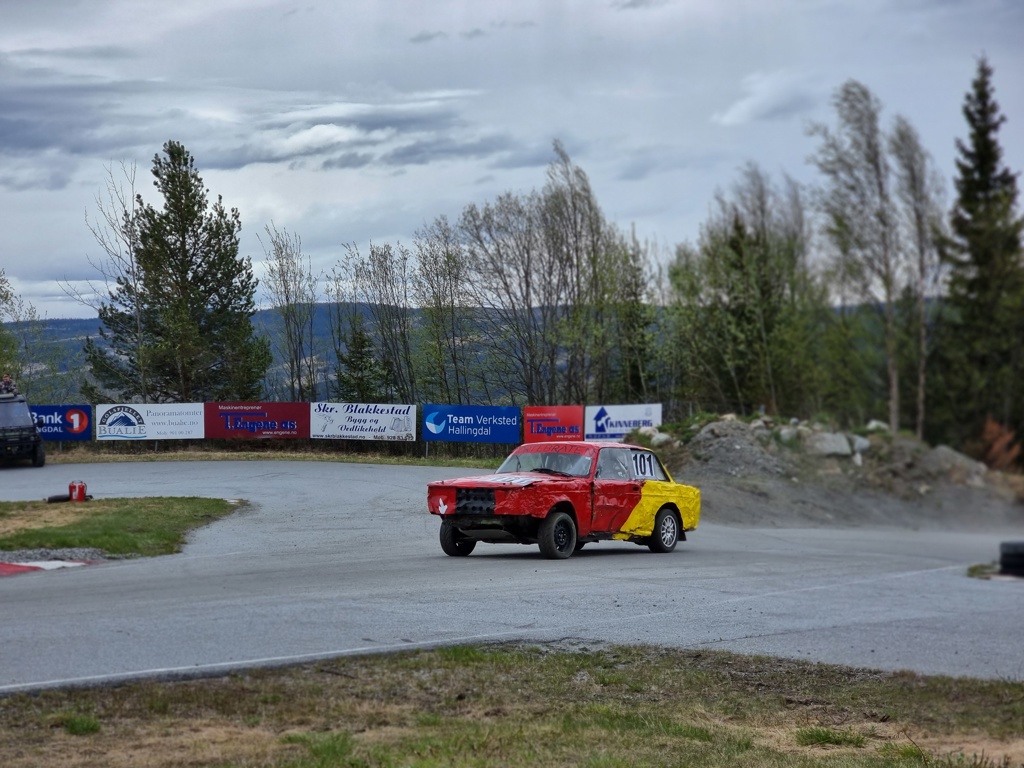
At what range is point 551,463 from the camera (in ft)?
57.3

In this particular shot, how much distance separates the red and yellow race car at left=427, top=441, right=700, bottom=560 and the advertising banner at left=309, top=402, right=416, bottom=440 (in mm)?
12651

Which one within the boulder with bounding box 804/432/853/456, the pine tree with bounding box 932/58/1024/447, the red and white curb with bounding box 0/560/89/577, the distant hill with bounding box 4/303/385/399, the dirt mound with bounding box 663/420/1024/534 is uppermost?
the distant hill with bounding box 4/303/385/399

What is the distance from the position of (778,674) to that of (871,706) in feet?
3.07

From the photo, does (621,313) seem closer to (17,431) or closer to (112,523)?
(112,523)

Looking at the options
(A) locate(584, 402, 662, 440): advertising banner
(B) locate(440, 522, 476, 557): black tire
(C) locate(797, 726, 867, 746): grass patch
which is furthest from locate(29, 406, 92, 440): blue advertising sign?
(C) locate(797, 726, 867, 746): grass patch

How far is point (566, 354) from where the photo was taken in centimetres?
2344

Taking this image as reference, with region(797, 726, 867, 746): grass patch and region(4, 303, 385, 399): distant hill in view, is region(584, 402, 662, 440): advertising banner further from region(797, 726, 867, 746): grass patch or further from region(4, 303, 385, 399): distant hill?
region(797, 726, 867, 746): grass patch

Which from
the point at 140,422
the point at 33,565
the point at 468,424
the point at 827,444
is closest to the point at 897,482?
the point at 827,444

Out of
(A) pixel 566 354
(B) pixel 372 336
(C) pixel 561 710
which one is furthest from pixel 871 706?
(B) pixel 372 336

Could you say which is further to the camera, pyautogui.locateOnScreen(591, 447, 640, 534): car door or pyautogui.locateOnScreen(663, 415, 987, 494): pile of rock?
pyautogui.locateOnScreen(591, 447, 640, 534): car door

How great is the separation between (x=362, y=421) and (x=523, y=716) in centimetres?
2878

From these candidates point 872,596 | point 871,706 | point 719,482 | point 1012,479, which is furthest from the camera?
point 719,482

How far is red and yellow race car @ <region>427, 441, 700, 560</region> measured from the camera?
16.2m

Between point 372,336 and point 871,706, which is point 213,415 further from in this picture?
point 871,706
